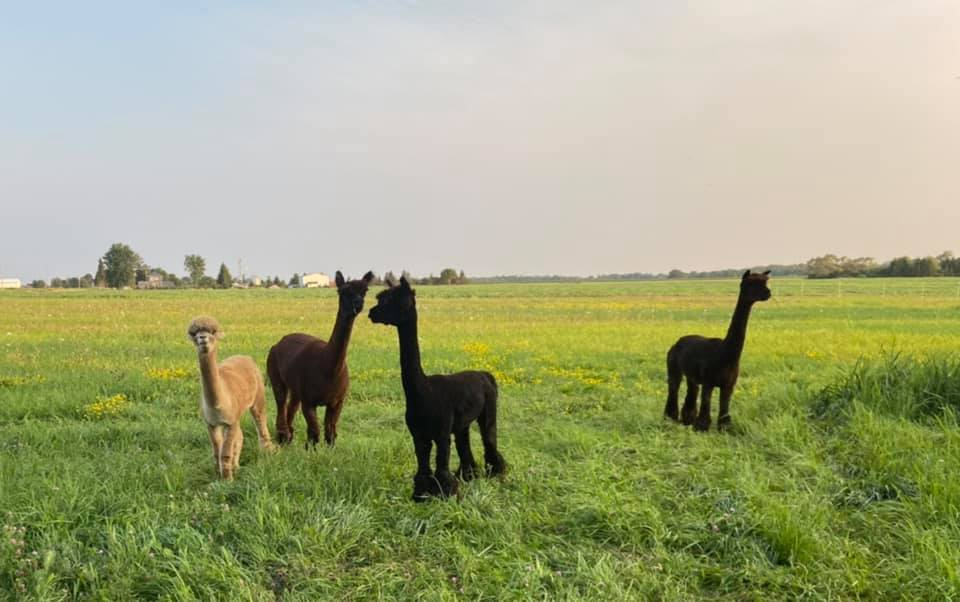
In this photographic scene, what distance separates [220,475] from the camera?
17.9ft

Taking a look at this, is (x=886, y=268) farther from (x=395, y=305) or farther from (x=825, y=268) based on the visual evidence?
(x=395, y=305)

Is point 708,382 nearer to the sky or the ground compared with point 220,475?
nearer to the sky

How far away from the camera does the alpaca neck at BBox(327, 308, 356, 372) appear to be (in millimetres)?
5844

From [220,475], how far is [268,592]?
2314 millimetres

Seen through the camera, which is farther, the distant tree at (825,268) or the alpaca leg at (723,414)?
the distant tree at (825,268)

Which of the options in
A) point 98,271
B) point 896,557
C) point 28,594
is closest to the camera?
point 28,594

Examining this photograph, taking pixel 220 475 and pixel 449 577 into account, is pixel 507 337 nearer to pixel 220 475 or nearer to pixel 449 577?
pixel 220 475

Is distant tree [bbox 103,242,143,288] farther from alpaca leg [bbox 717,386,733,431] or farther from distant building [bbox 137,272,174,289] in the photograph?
alpaca leg [bbox 717,386,733,431]

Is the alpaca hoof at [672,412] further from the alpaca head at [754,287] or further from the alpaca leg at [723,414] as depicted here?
the alpaca head at [754,287]

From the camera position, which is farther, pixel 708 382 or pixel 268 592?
pixel 708 382

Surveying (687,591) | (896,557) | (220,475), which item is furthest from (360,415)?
→ (896,557)

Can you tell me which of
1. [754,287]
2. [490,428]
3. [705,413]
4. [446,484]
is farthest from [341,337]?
[754,287]

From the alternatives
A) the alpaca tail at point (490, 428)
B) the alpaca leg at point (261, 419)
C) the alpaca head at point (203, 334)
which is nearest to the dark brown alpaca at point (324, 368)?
the alpaca leg at point (261, 419)

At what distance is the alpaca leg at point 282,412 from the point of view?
6.94 meters
